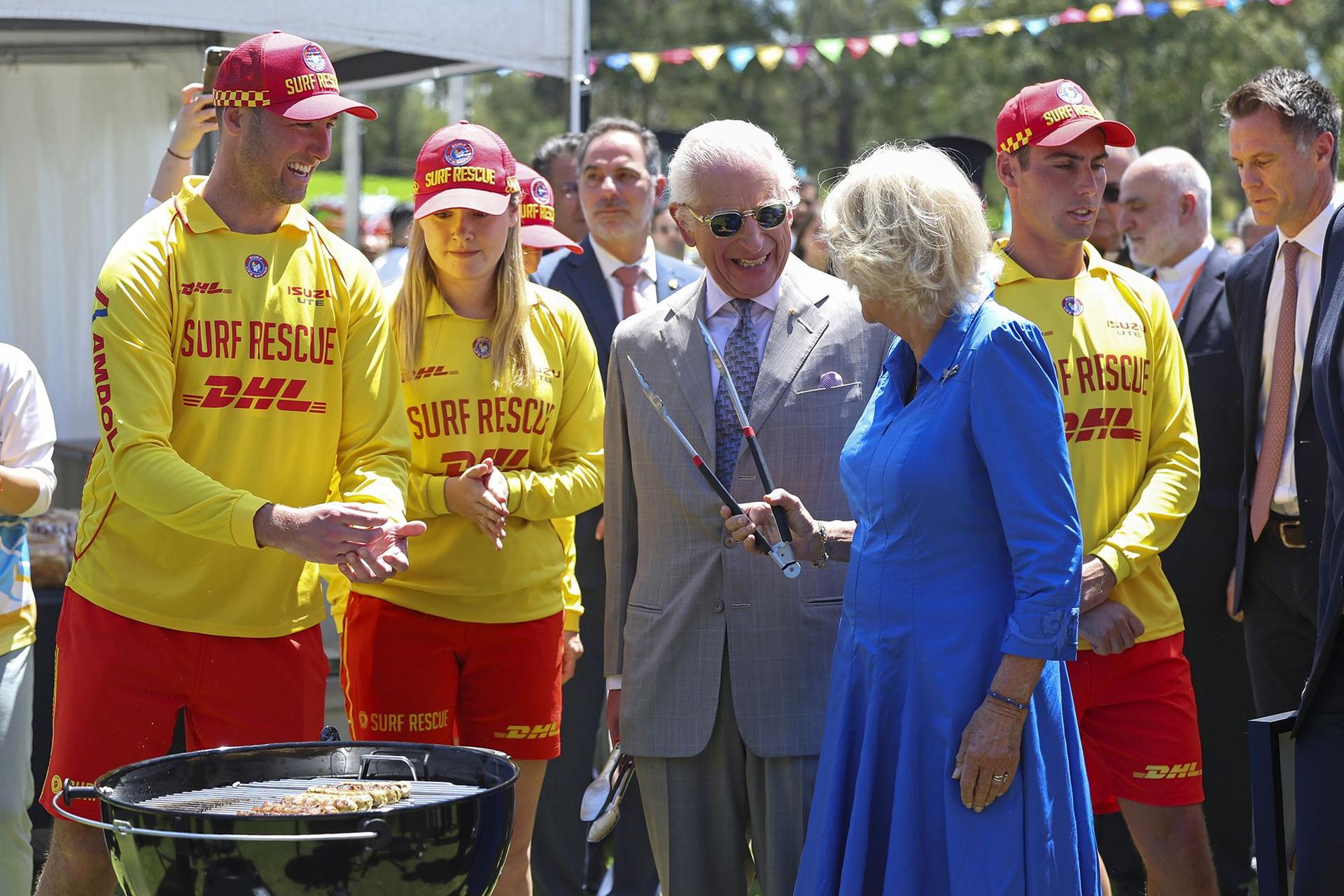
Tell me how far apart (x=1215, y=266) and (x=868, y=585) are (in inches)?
115

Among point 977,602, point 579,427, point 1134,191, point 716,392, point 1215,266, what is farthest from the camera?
point 1134,191

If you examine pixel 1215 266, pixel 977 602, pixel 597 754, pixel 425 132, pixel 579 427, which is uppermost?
pixel 425 132

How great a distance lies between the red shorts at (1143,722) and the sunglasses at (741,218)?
138 cm

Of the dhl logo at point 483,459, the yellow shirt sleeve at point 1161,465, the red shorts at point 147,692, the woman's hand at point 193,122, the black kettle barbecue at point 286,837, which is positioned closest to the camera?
the black kettle barbecue at point 286,837

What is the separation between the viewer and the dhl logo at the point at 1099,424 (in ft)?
12.2

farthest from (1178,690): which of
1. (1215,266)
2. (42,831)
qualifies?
(42,831)

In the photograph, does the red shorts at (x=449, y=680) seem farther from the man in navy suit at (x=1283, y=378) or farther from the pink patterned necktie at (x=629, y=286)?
the man in navy suit at (x=1283, y=378)

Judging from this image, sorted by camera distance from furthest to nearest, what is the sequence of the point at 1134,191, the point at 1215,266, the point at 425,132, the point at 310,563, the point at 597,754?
the point at 425,132, the point at 597,754, the point at 1134,191, the point at 1215,266, the point at 310,563

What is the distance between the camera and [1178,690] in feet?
12.4

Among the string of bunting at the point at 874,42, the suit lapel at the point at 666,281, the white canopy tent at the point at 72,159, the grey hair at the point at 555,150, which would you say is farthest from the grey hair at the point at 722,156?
the string of bunting at the point at 874,42

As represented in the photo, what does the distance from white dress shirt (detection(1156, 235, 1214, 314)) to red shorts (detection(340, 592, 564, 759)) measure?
2.85m

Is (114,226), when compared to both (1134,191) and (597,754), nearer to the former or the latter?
(597,754)

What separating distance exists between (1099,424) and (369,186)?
2679cm

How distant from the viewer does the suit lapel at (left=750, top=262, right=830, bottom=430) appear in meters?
3.38
